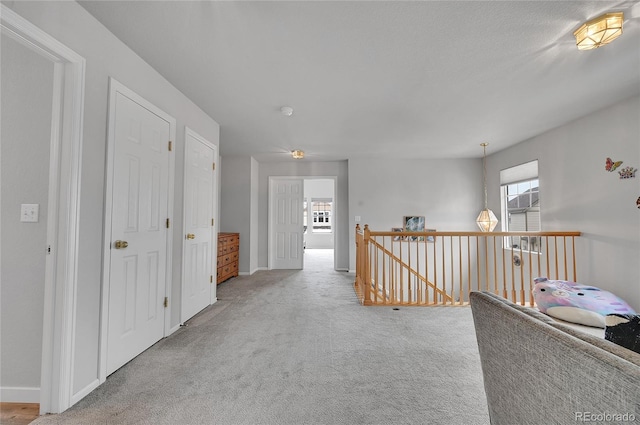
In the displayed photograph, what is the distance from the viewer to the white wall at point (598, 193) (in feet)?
8.87

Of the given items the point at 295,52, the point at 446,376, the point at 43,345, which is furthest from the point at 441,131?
the point at 43,345

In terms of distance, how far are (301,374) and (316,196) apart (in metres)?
8.24

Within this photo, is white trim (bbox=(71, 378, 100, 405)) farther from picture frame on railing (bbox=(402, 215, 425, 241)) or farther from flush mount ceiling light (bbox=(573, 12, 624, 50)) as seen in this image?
picture frame on railing (bbox=(402, 215, 425, 241))

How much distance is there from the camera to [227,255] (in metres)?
4.56

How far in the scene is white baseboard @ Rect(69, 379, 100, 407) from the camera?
149cm

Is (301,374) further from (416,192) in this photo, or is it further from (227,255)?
(416,192)

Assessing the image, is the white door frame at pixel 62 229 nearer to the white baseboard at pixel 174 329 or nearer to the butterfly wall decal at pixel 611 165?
the white baseboard at pixel 174 329

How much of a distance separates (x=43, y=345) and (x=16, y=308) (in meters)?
0.33

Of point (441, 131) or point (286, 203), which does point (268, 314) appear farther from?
point (441, 131)

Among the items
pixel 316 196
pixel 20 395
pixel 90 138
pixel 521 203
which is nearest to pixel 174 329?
pixel 20 395

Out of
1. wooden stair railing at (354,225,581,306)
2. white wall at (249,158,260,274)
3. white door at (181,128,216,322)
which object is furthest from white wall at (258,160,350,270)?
white door at (181,128,216,322)

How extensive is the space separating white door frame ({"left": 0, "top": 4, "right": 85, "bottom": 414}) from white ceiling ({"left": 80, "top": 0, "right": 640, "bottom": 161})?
0.49m

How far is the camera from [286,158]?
5.42m

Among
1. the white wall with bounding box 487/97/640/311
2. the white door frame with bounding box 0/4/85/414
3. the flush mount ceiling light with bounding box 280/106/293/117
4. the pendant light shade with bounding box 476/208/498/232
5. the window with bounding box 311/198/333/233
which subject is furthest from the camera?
the window with bounding box 311/198/333/233
